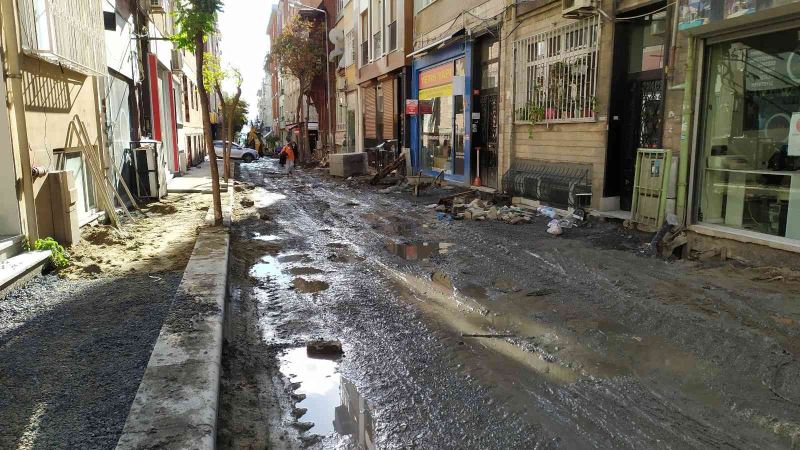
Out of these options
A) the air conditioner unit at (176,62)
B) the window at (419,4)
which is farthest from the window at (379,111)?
the air conditioner unit at (176,62)

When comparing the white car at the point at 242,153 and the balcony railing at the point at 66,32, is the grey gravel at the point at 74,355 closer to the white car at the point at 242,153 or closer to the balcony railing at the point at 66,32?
the balcony railing at the point at 66,32

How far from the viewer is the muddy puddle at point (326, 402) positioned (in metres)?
3.21

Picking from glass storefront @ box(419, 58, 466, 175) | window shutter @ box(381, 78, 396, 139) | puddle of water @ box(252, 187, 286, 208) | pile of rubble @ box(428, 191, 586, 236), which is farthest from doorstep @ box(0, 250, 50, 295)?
window shutter @ box(381, 78, 396, 139)

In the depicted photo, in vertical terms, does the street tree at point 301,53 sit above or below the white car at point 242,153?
above

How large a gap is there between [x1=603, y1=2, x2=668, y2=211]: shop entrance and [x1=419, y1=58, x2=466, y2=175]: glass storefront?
6.11 m

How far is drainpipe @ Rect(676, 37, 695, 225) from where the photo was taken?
734 centimetres

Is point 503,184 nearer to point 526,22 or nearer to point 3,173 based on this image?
point 526,22

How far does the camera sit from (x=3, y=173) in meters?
6.13

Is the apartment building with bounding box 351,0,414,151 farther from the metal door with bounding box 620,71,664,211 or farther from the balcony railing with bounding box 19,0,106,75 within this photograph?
the balcony railing with bounding box 19,0,106,75

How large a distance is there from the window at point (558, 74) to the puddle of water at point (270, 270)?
5.94m

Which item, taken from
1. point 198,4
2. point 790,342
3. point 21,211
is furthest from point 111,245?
point 790,342

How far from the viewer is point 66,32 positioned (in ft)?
24.7

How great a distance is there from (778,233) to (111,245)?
8.16 metres

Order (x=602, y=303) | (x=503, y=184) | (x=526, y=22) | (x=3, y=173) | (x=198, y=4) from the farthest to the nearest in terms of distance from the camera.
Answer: (x=503, y=184), (x=526, y=22), (x=198, y=4), (x=3, y=173), (x=602, y=303)
